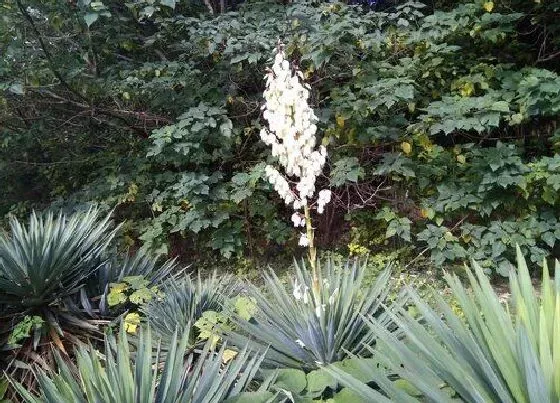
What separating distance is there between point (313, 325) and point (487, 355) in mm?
1097

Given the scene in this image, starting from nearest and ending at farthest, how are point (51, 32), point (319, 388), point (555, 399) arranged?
1. point (555, 399)
2. point (319, 388)
3. point (51, 32)

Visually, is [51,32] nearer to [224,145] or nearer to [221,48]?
[221,48]

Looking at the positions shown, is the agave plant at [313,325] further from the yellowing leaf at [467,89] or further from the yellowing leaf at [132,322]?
the yellowing leaf at [467,89]

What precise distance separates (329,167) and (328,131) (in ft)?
1.86

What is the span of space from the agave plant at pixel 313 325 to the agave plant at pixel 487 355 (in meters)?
0.78

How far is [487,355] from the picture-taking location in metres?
1.38

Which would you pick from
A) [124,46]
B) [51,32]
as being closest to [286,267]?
[124,46]

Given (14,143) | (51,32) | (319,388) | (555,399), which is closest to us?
(555,399)

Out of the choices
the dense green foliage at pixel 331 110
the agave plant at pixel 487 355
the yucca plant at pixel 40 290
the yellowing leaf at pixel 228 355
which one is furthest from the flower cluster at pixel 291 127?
the dense green foliage at pixel 331 110

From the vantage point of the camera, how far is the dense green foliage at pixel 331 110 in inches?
184

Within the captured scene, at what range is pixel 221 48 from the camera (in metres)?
5.17

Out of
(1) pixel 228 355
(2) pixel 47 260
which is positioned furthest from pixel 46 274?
(1) pixel 228 355

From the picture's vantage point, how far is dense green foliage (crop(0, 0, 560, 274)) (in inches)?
184

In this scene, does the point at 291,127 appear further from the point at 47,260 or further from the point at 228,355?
the point at 47,260
